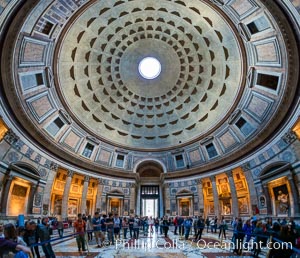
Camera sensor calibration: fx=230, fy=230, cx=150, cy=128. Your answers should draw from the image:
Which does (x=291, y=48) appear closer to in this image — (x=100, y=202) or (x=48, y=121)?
(x=48, y=121)

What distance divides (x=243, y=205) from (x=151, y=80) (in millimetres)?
20089

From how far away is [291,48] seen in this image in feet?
53.1

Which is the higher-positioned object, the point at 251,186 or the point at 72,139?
the point at 72,139

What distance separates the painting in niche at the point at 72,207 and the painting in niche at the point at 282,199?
22.3 metres

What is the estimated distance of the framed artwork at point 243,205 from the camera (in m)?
25.2

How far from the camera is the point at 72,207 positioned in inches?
1118

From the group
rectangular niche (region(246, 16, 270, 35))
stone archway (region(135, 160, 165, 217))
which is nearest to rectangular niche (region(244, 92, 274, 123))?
rectangular niche (region(246, 16, 270, 35))

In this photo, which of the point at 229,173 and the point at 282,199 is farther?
the point at 229,173

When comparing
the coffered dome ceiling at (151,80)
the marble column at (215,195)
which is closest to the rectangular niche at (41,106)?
the coffered dome ceiling at (151,80)

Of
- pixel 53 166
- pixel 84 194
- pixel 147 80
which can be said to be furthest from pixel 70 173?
pixel 147 80

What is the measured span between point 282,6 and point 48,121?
22.7 meters

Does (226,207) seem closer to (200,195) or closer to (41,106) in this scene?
(200,195)

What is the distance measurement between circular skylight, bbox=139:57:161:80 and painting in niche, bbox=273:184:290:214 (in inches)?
834

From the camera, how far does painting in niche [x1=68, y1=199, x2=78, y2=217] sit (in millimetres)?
28000
